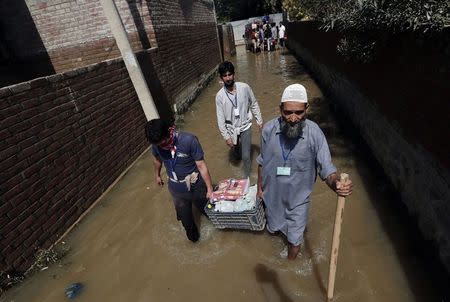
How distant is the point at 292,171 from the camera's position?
10.1 ft

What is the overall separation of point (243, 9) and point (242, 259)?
130ft

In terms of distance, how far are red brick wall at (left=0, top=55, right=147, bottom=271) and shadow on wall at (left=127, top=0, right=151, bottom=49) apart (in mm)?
2039

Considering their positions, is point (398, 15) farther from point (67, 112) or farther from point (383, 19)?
point (67, 112)

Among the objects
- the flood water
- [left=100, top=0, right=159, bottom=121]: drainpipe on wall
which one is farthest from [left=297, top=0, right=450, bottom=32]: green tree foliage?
[left=100, top=0, right=159, bottom=121]: drainpipe on wall

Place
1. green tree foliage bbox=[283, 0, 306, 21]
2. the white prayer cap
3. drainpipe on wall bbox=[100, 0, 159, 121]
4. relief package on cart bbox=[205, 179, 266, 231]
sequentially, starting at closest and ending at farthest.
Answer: the white prayer cap → relief package on cart bbox=[205, 179, 266, 231] → drainpipe on wall bbox=[100, 0, 159, 121] → green tree foliage bbox=[283, 0, 306, 21]

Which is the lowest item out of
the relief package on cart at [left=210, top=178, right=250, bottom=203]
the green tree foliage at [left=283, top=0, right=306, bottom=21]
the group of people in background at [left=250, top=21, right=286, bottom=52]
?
the group of people in background at [left=250, top=21, right=286, bottom=52]

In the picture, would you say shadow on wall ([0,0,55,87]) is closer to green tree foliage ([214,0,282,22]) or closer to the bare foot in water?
the bare foot in water

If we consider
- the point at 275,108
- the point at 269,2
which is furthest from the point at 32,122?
the point at 269,2

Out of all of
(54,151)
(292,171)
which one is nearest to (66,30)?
(54,151)

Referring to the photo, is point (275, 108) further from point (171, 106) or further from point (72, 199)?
point (72, 199)

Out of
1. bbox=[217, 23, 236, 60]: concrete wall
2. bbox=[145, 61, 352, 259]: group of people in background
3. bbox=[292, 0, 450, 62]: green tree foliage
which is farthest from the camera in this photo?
bbox=[217, 23, 236, 60]: concrete wall

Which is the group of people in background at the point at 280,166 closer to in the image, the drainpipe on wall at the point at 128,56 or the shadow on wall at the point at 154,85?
the drainpipe on wall at the point at 128,56

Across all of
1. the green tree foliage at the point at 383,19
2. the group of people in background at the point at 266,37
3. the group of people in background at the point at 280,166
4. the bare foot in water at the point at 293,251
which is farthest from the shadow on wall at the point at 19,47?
the group of people in background at the point at 266,37

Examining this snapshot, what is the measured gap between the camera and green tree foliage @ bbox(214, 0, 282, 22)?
35.2 metres
